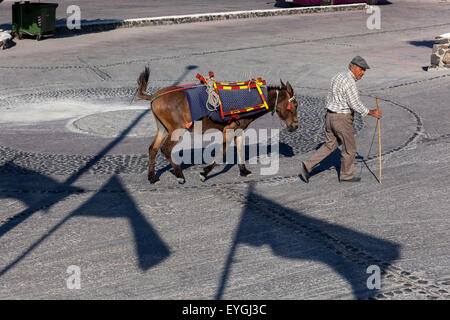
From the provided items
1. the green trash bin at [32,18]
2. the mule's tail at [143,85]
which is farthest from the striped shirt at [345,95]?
the green trash bin at [32,18]

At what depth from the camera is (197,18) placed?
106 ft

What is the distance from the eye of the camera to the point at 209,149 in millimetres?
12836

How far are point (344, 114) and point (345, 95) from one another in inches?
12.8

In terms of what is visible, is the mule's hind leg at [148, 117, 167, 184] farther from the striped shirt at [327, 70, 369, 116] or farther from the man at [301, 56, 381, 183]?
the striped shirt at [327, 70, 369, 116]

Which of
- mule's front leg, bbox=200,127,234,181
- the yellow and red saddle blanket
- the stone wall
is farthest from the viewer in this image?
the stone wall

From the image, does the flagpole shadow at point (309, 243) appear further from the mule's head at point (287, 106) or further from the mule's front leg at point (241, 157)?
the mule's head at point (287, 106)

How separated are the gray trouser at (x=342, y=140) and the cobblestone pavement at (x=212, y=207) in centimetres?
34

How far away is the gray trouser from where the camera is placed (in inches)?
415

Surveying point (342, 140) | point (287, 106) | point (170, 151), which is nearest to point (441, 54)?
point (342, 140)

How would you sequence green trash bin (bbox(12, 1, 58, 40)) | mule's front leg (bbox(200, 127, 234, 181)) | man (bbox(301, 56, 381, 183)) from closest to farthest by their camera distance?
man (bbox(301, 56, 381, 183)), mule's front leg (bbox(200, 127, 234, 181)), green trash bin (bbox(12, 1, 58, 40))

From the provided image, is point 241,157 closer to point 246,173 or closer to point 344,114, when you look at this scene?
point 246,173

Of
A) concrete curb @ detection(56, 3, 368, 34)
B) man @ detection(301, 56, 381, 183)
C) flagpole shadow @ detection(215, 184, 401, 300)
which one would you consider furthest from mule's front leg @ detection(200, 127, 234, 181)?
concrete curb @ detection(56, 3, 368, 34)
